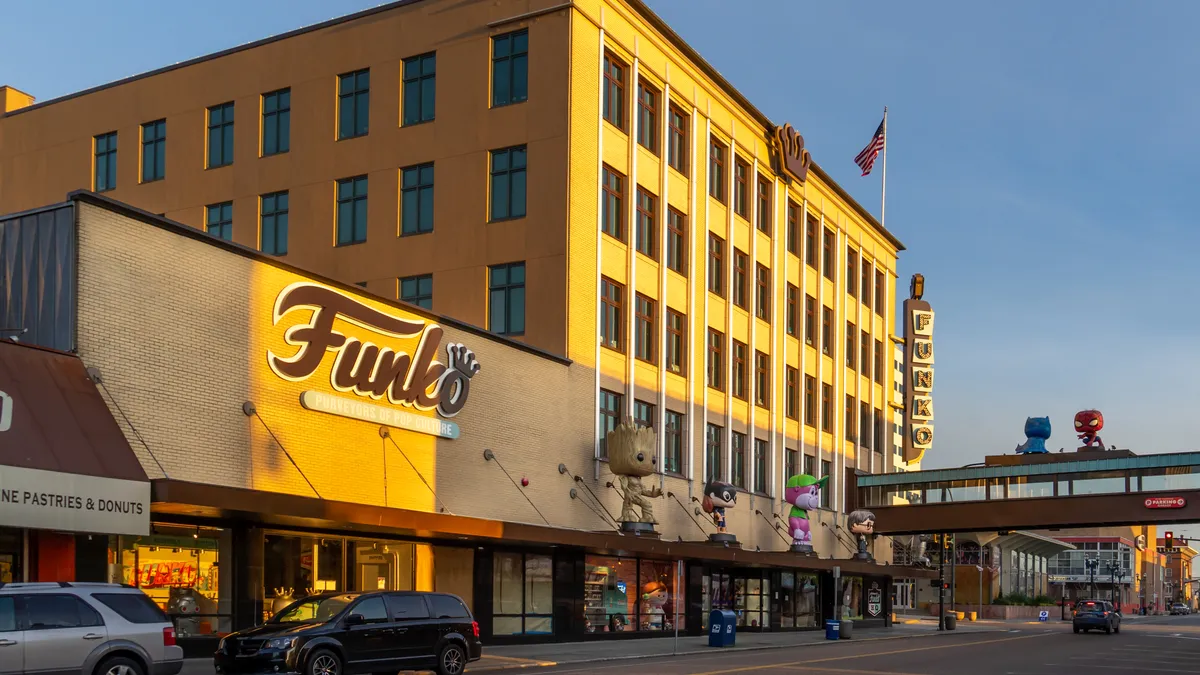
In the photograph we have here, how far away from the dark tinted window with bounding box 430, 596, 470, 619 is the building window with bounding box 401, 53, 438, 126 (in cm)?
2123

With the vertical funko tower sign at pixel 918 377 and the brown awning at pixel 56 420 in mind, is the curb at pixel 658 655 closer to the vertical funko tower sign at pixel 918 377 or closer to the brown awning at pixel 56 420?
the brown awning at pixel 56 420

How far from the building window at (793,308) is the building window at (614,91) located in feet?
55.9

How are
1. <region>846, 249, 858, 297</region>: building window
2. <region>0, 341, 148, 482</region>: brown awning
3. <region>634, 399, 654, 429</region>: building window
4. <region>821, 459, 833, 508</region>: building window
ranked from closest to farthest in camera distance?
<region>0, 341, 148, 482</region>: brown awning → <region>634, 399, 654, 429</region>: building window → <region>821, 459, 833, 508</region>: building window → <region>846, 249, 858, 297</region>: building window

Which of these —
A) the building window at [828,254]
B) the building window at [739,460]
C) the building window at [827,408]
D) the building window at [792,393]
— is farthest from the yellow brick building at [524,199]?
the building window at [828,254]

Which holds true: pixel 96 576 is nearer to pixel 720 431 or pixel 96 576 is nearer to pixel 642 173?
pixel 642 173

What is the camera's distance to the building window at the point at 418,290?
4141 cm

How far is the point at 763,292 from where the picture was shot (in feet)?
181

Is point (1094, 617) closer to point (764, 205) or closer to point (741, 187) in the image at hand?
point (764, 205)

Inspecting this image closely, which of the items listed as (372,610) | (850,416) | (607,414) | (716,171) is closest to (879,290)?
(850,416)

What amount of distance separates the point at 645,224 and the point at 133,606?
29.2 metres

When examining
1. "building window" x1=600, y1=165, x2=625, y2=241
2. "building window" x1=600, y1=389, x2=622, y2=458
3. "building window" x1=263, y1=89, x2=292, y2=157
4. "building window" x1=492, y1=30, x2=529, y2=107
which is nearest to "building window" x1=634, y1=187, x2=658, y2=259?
"building window" x1=600, y1=165, x2=625, y2=241

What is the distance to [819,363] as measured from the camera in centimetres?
6041

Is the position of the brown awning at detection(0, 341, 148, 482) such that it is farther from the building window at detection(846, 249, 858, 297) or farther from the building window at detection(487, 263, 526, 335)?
the building window at detection(846, 249, 858, 297)

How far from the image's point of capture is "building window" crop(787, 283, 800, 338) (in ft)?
189
